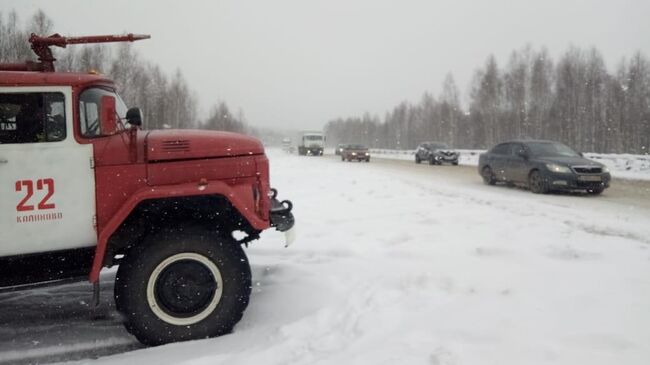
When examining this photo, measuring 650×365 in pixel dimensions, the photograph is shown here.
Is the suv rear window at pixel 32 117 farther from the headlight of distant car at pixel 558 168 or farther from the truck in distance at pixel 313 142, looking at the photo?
the truck in distance at pixel 313 142

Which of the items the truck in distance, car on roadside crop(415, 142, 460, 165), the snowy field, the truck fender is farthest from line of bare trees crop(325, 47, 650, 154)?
the truck fender

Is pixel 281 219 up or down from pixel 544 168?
down

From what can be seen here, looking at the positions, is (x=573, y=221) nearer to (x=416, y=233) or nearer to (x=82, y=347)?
(x=416, y=233)

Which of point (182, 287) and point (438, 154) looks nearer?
point (182, 287)

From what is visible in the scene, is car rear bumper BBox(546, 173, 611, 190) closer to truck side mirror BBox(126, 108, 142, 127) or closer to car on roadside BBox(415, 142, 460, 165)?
truck side mirror BBox(126, 108, 142, 127)

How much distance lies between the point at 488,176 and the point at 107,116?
14560mm

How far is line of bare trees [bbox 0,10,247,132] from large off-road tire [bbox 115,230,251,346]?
8307 millimetres

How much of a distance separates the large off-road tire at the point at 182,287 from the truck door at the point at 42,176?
510 mm

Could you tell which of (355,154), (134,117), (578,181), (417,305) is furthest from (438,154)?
(134,117)

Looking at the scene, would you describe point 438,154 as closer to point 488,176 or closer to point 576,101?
point 488,176

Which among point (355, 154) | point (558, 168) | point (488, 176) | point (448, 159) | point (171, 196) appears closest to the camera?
point (171, 196)

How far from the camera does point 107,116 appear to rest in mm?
3326

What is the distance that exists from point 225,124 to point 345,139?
100206mm

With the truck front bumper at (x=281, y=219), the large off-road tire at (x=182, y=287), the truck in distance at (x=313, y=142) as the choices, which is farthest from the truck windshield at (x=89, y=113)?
the truck in distance at (x=313, y=142)
